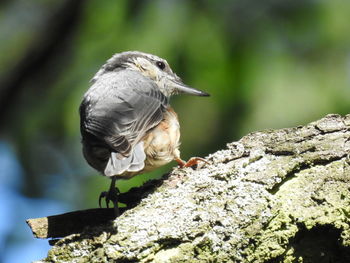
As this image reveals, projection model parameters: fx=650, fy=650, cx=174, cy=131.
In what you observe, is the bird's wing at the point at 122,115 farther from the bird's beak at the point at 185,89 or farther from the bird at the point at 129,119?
the bird's beak at the point at 185,89

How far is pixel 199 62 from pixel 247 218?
1594 millimetres

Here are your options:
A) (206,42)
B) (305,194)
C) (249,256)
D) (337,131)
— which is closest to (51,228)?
(249,256)

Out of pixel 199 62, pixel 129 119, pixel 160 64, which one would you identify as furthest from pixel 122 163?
pixel 160 64

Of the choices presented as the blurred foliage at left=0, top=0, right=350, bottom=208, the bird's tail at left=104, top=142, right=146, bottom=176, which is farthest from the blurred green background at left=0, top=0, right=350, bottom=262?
the bird's tail at left=104, top=142, right=146, bottom=176

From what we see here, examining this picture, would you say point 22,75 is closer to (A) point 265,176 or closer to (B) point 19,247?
(B) point 19,247

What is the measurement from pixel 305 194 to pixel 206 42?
1582 millimetres

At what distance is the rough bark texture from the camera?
2.40 meters

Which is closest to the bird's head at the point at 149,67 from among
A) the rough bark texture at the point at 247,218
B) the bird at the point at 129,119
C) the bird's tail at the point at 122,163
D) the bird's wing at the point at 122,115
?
the bird at the point at 129,119

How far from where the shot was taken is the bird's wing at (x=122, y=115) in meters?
3.19

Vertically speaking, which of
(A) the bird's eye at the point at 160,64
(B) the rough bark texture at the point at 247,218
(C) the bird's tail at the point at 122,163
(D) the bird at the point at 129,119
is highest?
(A) the bird's eye at the point at 160,64

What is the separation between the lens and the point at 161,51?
13.2 ft

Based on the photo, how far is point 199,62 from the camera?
3.87m

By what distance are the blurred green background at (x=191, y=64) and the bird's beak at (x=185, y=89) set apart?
0.06 meters

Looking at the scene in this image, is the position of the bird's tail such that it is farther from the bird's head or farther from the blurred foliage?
the bird's head
